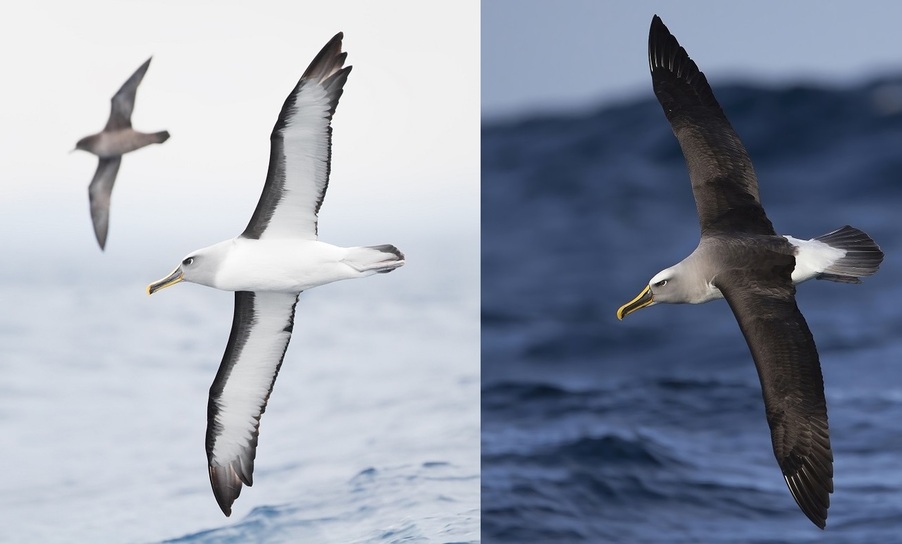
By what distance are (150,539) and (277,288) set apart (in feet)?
4.75

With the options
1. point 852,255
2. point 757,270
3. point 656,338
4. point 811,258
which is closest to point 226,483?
point 757,270

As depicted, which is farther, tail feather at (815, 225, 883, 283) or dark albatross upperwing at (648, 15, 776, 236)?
dark albatross upperwing at (648, 15, 776, 236)

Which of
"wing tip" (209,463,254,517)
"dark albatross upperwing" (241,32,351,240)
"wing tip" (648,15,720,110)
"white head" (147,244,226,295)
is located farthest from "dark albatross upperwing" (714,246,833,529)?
"wing tip" (209,463,254,517)

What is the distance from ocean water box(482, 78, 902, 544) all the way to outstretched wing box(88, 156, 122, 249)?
2.98 meters

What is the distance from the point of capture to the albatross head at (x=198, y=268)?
5.46 m

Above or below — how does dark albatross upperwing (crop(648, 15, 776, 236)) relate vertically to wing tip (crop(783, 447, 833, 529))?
above

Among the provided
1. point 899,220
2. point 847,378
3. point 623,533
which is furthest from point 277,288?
point 899,220

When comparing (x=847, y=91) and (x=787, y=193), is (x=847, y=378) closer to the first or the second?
(x=787, y=193)

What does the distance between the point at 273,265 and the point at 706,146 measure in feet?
6.84

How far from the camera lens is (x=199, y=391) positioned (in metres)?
6.05

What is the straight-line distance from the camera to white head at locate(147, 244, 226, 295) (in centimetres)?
546

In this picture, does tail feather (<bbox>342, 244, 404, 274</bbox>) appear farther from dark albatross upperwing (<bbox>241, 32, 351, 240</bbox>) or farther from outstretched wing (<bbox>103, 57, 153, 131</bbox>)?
outstretched wing (<bbox>103, 57, 153, 131</bbox>)

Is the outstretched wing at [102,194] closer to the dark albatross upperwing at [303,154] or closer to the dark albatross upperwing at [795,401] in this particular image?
the dark albatross upperwing at [303,154]

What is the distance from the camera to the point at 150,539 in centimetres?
595
